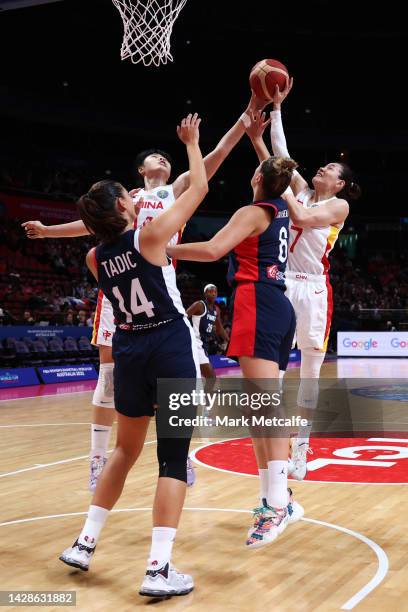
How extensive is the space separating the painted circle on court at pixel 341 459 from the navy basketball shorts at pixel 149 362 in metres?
2.69

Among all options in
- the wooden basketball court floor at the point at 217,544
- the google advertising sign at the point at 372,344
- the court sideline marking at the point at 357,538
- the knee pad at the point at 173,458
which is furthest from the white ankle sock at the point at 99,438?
the google advertising sign at the point at 372,344

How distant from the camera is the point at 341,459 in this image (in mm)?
6438

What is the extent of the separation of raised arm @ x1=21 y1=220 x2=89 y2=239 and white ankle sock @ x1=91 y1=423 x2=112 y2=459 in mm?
1404

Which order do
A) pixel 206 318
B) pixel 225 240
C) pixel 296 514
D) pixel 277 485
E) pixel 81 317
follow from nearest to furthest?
pixel 225 240
pixel 277 485
pixel 296 514
pixel 206 318
pixel 81 317

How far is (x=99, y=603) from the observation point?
10.1ft

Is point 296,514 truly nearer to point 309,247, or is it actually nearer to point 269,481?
point 269,481

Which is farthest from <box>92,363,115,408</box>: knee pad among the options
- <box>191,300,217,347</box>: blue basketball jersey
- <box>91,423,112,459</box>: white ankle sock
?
<box>191,300,217,347</box>: blue basketball jersey

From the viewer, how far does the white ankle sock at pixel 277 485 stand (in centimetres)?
391

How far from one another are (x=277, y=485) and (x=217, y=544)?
19.0 inches

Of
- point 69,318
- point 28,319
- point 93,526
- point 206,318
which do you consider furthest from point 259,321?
point 69,318

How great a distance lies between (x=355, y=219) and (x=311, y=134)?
518 centimetres

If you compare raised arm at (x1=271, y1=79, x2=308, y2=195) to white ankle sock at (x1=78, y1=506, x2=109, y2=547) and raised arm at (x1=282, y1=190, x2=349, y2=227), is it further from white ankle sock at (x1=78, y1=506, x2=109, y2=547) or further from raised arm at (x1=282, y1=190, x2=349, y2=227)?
white ankle sock at (x1=78, y1=506, x2=109, y2=547)

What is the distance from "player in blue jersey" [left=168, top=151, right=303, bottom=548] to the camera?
12.9 ft

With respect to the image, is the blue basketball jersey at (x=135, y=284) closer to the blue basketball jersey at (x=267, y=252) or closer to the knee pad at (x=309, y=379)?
the blue basketball jersey at (x=267, y=252)
